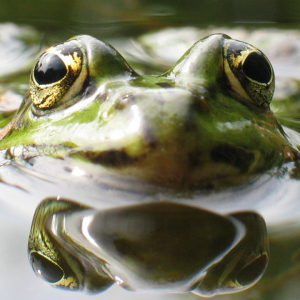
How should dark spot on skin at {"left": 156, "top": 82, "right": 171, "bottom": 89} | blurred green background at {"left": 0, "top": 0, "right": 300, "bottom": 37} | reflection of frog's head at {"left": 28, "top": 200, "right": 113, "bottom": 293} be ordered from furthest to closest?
blurred green background at {"left": 0, "top": 0, "right": 300, "bottom": 37} → dark spot on skin at {"left": 156, "top": 82, "right": 171, "bottom": 89} → reflection of frog's head at {"left": 28, "top": 200, "right": 113, "bottom": 293}

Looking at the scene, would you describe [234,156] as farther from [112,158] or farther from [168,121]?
[112,158]

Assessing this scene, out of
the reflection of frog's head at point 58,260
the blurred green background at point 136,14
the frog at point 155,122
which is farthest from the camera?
the blurred green background at point 136,14

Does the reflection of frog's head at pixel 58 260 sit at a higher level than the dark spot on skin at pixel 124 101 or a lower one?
lower

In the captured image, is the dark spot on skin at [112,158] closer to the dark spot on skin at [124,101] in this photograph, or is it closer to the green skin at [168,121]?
the green skin at [168,121]

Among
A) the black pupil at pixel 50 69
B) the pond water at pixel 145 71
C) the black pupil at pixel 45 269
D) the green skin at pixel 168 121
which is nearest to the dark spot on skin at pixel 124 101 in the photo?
the green skin at pixel 168 121

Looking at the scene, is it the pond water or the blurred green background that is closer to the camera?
the pond water

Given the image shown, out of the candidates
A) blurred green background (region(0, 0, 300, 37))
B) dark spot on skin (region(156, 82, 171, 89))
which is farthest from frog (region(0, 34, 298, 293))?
blurred green background (region(0, 0, 300, 37))

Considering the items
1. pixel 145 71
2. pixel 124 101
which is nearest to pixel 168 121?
pixel 124 101

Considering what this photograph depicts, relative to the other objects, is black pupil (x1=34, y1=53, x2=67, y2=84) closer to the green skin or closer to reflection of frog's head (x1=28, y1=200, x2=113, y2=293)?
the green skin
